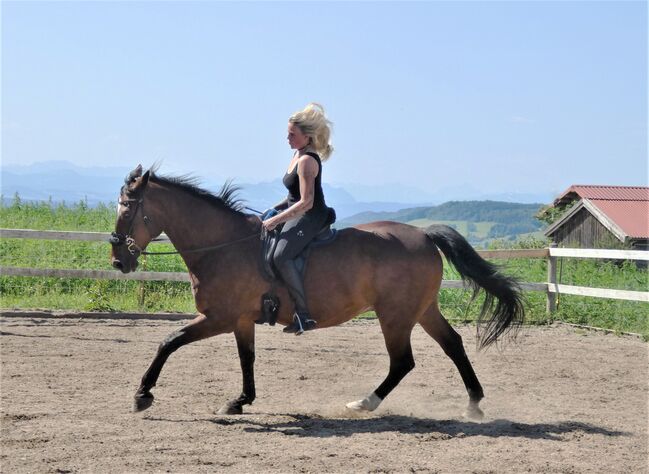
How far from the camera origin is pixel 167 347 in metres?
6.53

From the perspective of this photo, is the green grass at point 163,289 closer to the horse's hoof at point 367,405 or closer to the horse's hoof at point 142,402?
the horse's hoof at point 367,405

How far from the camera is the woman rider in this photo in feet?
21.7

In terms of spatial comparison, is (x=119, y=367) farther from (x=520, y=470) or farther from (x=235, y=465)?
(x=520, y=470)

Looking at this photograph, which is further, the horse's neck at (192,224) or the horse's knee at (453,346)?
the horse's knee at (453,346)

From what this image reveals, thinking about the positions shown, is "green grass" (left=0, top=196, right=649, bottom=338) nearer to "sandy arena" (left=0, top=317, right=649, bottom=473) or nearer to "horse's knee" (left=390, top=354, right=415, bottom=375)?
"sandy arena" (left=0, top=317, right=649, bottom=473)

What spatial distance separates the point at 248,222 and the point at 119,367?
277 centimetres

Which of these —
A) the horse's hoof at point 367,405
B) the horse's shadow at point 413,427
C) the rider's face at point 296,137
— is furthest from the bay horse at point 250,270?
the rider's face at point 296,137

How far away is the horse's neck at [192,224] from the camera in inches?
271

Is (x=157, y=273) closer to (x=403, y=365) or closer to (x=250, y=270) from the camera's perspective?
(x=250, y=270)

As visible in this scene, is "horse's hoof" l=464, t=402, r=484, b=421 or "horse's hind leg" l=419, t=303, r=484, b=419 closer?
"horse's hoof" l=464, t=402, r=484, b=421

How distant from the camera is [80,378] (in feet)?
26.3

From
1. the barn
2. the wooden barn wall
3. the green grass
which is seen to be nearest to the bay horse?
the green grass

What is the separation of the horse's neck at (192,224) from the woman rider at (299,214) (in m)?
0.44

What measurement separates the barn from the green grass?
62.6 feet
